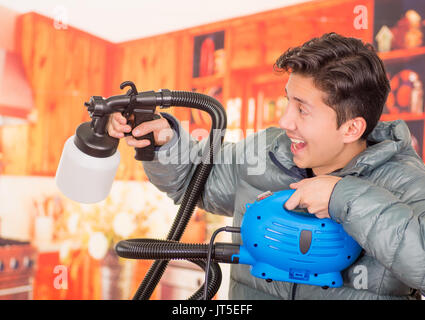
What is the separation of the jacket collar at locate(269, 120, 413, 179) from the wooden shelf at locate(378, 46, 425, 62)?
162 cm

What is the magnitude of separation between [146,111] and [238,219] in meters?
0.35

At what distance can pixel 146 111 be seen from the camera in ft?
3.05

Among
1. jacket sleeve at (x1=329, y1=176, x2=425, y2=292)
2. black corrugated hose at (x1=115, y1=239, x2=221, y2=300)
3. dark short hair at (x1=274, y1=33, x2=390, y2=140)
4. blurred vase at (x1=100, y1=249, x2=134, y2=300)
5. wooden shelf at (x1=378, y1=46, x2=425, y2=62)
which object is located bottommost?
blurred vase at (x1=100, y1=249, x2=134, y2=300)

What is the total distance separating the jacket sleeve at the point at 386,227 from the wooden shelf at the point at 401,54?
6.27 feet

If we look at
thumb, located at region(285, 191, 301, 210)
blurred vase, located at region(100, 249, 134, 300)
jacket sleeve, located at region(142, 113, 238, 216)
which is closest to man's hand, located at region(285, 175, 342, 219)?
thumb, located at region(285, 191, 301, 210)

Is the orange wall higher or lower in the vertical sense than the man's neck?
higher

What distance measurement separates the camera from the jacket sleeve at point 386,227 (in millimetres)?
742

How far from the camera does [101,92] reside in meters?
3.71

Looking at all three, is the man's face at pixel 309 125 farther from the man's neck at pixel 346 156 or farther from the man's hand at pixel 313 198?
the man's hand at pixel 313 198

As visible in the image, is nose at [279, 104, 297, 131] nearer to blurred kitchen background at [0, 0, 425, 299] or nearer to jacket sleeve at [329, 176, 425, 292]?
jacket sleeve at [329, 176, 425, 292]

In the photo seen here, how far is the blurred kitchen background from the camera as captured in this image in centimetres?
299

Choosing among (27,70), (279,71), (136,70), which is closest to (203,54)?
(136,70)

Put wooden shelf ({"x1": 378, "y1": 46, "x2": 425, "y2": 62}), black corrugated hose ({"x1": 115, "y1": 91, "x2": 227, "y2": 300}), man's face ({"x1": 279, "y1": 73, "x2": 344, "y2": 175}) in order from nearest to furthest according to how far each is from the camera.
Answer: black corrugated hose ({"x1": 115, "y1": 91, "x2": 227, "y2": 300}), man's face ({"x1": 279, "y1": 73, "x2": 344, "y2": 175}), wooden shelf ({"x1": 378, "y1": 46, "x2": 425, "y2": 62})

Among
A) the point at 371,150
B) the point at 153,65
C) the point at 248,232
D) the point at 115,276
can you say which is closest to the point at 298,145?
the point at 371,150
